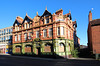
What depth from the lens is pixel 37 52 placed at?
22547 millimetres

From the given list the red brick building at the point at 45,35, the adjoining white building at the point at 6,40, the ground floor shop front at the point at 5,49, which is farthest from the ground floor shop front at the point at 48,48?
the adjoining white building at the point at 6,40

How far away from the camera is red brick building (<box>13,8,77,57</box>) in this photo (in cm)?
1983

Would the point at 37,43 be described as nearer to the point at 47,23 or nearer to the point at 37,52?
the point at 37,52

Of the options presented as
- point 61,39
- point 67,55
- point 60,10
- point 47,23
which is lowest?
point 67,55

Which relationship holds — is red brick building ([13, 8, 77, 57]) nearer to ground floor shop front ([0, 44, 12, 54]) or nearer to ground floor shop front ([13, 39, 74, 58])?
ground floor shop front ([13, 39, 74, 58])

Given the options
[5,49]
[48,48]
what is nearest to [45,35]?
[48,48]

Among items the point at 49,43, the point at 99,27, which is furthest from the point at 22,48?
the point at 99,27

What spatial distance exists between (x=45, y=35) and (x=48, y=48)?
3.62m

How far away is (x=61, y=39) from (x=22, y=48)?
13.3 meters

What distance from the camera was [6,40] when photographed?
37156mm

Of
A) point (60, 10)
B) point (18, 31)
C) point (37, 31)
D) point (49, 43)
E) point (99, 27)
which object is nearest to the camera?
point (99, 27)

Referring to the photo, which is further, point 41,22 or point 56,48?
point 41,22

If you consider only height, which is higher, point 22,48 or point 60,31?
point 60,31

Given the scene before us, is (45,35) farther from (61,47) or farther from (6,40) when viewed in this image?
(6,40)
